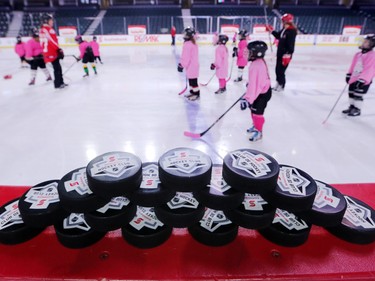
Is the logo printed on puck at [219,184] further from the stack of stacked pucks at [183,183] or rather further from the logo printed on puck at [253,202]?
the logo printed on puck at [253,202]

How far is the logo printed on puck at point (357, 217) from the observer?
1.50 metres

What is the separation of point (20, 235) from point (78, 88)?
15.0ft

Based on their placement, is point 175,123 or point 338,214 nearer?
point 338,214

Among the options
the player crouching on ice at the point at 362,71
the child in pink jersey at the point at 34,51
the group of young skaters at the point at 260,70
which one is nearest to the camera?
the group of young skaters at the point at 260,70

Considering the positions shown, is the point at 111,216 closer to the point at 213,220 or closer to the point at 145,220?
the point at 145,220

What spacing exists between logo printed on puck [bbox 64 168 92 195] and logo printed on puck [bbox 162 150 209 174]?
42 centimetres

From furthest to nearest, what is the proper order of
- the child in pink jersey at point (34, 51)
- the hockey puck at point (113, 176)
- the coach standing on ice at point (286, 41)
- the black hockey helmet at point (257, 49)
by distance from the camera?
the child in pink jersey at point (34, 51), the coach standing on ice at point (286, 41), the black hockey helmet at point (257, 49), the hockey puck at point (113, 176)

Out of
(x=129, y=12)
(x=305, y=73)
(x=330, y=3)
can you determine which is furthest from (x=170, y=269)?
(x=330, y=3)

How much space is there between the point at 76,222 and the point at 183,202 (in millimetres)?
605

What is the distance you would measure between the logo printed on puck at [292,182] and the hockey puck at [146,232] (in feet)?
2.17

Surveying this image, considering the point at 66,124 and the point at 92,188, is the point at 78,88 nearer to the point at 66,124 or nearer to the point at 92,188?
the point at 66,124

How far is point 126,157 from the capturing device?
1554 millimetres

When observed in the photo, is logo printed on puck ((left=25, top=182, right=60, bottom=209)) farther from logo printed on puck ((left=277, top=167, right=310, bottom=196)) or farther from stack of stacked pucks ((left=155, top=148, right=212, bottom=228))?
logo printed on puck ((left=277, top=167, right=310, bottom=196))

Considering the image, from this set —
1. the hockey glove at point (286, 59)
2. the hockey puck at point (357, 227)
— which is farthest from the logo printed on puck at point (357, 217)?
the hockey glove at point (286, 59)
